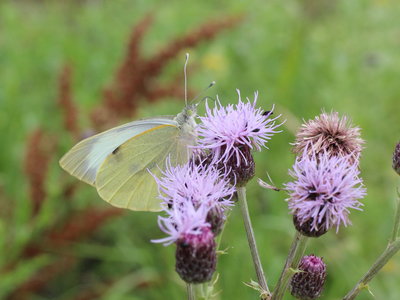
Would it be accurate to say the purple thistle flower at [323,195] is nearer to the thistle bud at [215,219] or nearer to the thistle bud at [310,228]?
the thistle bud at [310,228]

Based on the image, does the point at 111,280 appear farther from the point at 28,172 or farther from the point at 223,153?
the point at 223,153

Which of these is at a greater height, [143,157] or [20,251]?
[143,157]

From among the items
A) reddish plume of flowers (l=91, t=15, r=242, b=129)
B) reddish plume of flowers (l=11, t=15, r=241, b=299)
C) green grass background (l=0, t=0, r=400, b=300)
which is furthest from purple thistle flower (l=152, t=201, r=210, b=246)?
reddish plume of flowers (l=91, t=15, r=242, b=129)

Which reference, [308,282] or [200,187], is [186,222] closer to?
[200,187]

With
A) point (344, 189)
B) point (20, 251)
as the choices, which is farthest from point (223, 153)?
point (20, 251)

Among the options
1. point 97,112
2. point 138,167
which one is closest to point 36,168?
point 97,112

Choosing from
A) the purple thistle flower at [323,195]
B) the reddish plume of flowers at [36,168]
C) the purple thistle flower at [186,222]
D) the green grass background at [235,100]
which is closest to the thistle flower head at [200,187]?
the purple thistle flower at [186,222]
